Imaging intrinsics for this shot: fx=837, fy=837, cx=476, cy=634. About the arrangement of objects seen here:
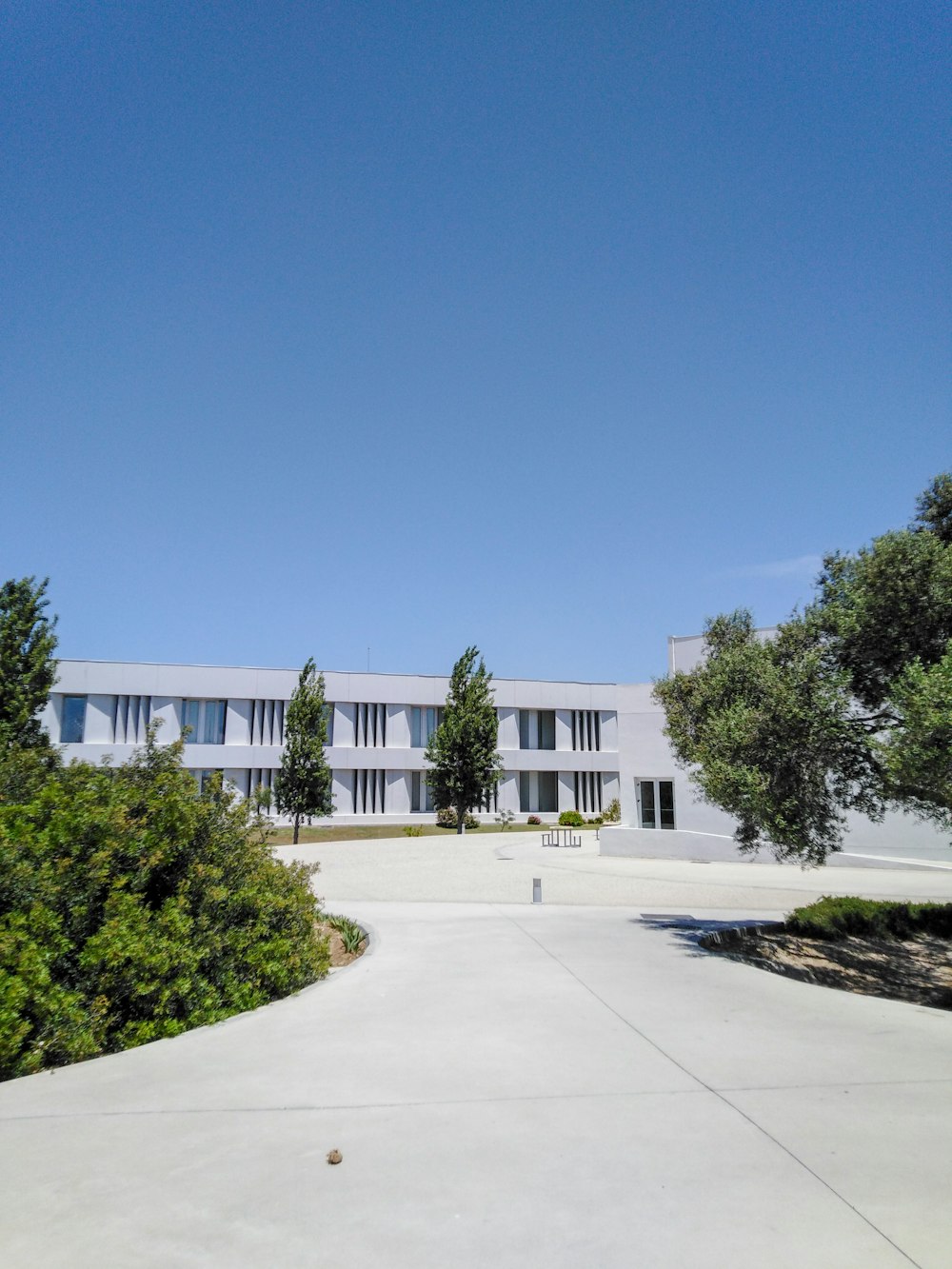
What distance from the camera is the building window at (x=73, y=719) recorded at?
156 feet

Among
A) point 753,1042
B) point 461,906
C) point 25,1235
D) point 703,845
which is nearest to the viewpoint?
point 25,1235

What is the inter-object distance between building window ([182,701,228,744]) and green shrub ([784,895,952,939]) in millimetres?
40769

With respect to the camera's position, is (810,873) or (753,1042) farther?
(810,873)

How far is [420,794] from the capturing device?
52125 mm

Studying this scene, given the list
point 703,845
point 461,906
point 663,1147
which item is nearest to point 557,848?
point 703,845

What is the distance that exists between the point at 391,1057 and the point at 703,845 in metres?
24.0

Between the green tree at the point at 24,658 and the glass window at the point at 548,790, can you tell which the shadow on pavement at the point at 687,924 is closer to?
the green tree at the point at 24,658

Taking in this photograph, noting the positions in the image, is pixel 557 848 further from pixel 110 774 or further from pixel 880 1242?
pixel 880 1242

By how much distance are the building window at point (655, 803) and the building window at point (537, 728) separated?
2355 cm

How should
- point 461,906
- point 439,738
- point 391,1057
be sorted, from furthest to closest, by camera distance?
point 439,738
point 461,906
point 391,1057

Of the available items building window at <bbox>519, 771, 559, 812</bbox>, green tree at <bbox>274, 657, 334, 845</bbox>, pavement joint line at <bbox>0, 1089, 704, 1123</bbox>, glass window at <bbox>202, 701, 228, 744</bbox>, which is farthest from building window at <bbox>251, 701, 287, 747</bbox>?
pavement joint line at <bbox>0, 1089, 704, 1123</bbox>

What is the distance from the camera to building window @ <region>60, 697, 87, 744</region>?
47469 mm

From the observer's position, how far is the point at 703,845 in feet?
93.6

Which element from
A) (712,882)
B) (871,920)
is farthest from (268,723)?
(871,920)
